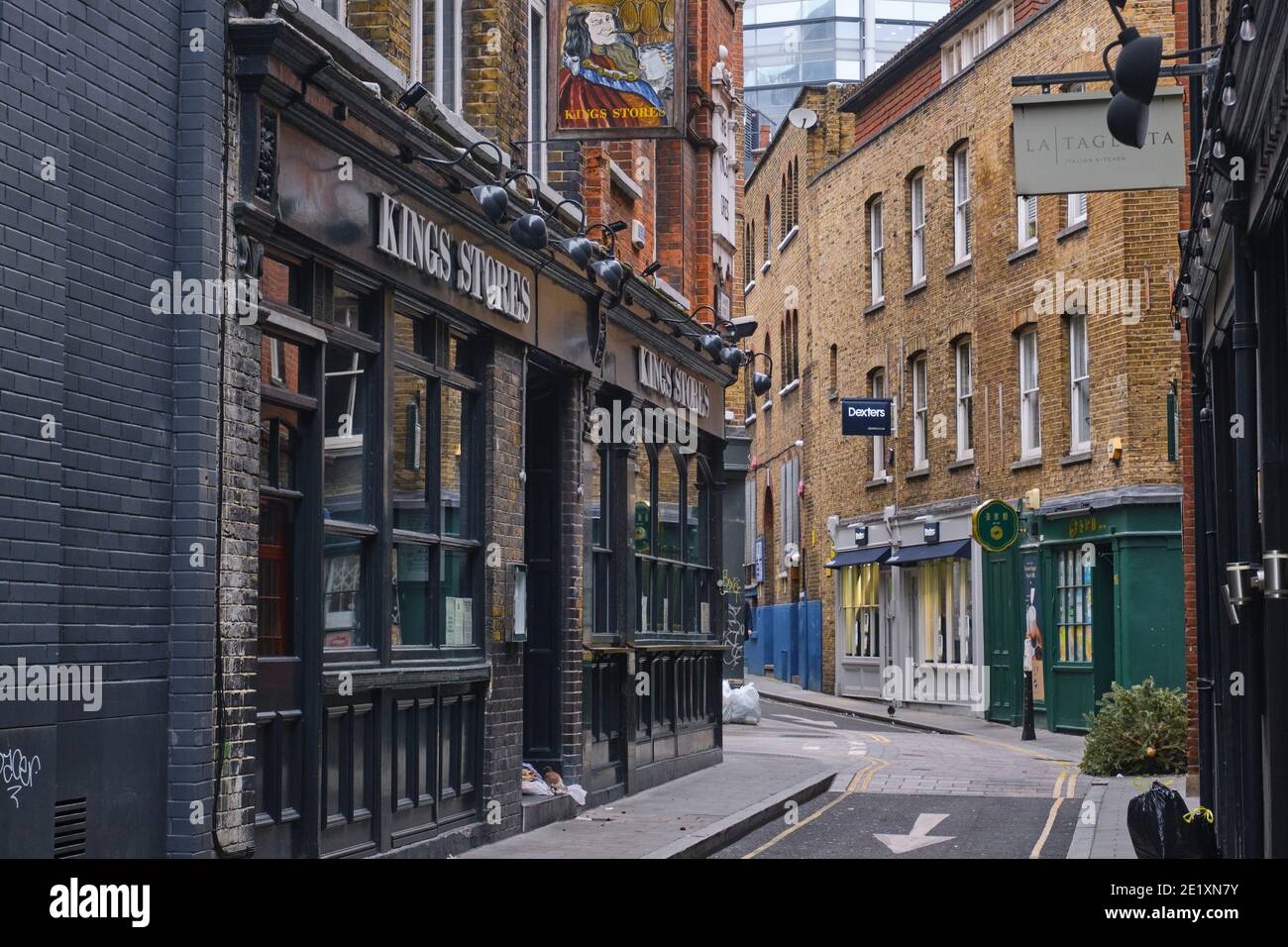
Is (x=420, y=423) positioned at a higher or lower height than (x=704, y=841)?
higher

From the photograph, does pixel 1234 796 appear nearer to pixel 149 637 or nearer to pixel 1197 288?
pixel 1197 288

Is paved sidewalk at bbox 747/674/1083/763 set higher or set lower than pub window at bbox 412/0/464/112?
lower

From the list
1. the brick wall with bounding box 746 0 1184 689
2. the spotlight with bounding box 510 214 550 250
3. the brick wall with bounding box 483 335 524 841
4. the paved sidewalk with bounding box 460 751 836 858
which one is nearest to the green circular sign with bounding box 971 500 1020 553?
the brick wall with bounding box 746 0 1184 689

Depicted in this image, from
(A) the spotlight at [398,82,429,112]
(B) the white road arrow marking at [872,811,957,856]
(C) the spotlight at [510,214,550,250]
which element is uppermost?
(A) the spotlight at [398,82,429,112]

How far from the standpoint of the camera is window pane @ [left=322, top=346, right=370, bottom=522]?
10672mm

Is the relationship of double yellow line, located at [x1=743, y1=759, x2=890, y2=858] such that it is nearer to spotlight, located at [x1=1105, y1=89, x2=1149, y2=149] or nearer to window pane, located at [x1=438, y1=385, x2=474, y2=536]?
window pane, located at [x1=438, y1=385, x2=474, y2=536]

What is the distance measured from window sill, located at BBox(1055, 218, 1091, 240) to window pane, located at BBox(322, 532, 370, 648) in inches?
740

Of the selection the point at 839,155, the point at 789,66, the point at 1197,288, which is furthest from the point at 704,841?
the point at 789,66

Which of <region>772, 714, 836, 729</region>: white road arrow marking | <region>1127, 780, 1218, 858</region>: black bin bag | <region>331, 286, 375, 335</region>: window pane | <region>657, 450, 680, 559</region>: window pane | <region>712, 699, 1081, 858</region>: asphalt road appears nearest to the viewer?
<region>1127, 780, 1218, 858</region>: black bin bag

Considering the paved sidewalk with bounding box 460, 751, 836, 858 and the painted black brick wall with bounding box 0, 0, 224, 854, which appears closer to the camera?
the painted black brick wall with bounding box 0, 0, 224, 854

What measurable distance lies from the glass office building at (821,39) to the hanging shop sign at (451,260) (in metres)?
73.3

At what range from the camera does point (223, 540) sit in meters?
8.99

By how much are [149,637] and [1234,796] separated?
6.40 meters

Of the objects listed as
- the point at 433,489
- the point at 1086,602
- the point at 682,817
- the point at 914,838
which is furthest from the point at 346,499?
the point at 1086,602
